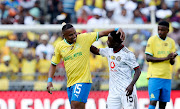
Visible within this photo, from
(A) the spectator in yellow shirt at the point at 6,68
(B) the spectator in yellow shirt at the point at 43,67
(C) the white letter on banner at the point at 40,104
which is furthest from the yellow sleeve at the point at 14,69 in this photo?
(C) the white letter on banner at the point at 40,104

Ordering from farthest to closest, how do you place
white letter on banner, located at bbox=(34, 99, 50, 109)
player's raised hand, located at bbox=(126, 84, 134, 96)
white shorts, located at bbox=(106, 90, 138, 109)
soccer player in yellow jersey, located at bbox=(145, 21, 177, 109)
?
white letter on banner, located at bbox=(34, 99, 50, 109), soccer player in yellow jersey, located at bbox=(145, 21, 177, 109), white shorts, located at bbox=(106, 90, 138, 109), player's raised hand, located at bbox=(126, 84, 134, 96)

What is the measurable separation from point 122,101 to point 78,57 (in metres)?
1.19

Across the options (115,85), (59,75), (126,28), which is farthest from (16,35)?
(115,85)

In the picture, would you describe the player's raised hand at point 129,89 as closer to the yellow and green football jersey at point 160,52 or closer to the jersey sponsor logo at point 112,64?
the jersey sponsor logo at point 112,64

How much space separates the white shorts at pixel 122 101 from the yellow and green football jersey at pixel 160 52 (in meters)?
1.85

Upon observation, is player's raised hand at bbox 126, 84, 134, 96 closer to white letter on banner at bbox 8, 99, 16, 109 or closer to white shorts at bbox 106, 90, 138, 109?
white shorts at bbox 106, 90, 138, 109

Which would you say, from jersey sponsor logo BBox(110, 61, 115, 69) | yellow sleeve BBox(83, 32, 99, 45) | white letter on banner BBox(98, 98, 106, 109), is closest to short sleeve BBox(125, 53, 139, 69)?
jersey sponsor logo BBox(110, 61, 115, 69)

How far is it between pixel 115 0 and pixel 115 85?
8129 millimetres

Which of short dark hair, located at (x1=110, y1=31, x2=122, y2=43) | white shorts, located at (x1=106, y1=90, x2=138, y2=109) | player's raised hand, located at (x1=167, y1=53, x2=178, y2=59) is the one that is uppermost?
short dark hair, located at (x1=110, y1=31, x2=122, y2=43)

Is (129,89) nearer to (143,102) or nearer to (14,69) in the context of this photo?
(143,102)

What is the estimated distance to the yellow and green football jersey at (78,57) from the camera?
6863mm

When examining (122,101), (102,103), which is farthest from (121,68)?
(102,103)

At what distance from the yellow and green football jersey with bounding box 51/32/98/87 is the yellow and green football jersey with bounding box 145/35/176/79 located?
190 cm

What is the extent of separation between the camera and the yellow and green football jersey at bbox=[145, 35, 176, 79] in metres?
8.27
